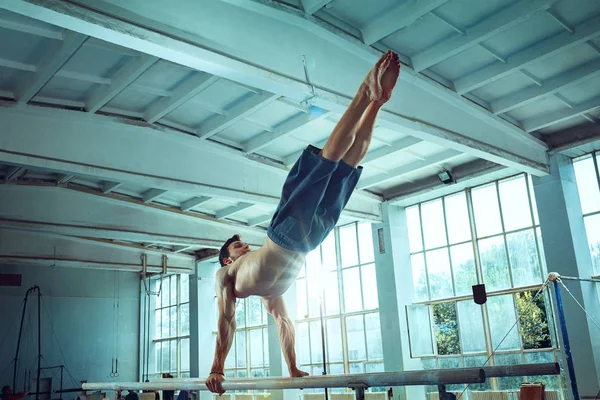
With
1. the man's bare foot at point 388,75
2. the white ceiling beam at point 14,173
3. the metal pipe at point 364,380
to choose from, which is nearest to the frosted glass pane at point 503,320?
the metal pipe at point 364,380

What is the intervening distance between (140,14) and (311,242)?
2.86 meters

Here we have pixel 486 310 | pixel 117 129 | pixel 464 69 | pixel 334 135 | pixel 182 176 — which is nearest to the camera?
pixel 334 135

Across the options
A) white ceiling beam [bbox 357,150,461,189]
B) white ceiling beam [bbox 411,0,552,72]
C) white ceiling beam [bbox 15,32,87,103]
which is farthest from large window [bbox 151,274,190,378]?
white ceiling beam [bbox 411,0,552,72]

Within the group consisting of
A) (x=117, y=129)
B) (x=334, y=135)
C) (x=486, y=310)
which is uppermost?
(x=117, y=129)

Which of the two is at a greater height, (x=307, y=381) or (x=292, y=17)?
(x=292, y=17)

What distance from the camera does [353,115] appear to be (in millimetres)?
3502

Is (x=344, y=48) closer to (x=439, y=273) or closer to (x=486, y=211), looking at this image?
(x=486, y=211)

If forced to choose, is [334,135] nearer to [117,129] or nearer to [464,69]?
[464,69]

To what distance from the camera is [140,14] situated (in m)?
5.16

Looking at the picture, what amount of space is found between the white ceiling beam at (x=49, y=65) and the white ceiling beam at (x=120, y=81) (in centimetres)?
81

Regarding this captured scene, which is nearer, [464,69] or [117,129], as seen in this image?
[464,69]

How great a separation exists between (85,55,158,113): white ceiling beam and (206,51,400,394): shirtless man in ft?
11.8

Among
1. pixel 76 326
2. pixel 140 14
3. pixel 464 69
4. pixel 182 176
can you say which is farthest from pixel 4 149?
pixel 76 326

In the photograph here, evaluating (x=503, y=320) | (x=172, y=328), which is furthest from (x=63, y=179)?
(x=172, y=328)
